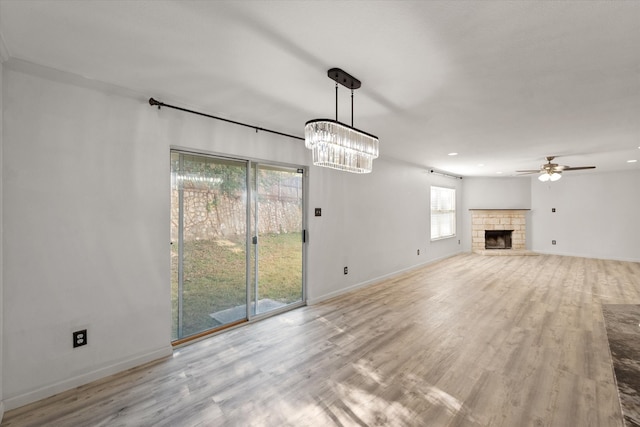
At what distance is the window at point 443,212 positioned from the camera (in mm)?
7688

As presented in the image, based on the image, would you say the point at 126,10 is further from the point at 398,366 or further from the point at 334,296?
the point at 334,296

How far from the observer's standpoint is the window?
7.69 metres

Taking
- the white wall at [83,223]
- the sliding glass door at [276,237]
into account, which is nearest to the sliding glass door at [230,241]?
the sliding glass door at [276,237]

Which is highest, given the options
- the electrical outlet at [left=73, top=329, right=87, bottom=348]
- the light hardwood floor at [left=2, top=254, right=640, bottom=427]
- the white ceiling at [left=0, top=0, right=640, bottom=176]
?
the white ceiling at [left=0, top=0, right=640, bottom=176]

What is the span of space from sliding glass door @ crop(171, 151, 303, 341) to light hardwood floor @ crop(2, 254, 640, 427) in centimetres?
32

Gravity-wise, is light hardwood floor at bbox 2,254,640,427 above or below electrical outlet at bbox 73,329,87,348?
below

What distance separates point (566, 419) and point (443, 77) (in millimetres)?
2540

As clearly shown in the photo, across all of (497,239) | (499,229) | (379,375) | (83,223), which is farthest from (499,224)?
(83,223)

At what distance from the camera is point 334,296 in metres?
4.53

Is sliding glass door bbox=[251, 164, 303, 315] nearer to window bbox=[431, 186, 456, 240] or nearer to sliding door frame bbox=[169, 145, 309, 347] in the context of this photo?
sliding door frame bbox=[169, 145, 309, 347]

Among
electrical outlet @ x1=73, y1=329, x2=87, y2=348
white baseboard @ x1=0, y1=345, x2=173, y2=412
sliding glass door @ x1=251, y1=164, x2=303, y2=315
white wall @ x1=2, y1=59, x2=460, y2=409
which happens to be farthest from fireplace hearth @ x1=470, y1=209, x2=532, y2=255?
electrical outlet @ x1=73, y1=329, x2=87, y2=348

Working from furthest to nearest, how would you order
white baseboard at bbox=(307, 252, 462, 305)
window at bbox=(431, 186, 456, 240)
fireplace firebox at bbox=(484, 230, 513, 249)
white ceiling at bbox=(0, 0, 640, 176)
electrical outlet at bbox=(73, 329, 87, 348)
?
fireplace firebox at bbox=(484, 230, 513, 249) → window at bbox=(431, 186, 456, 240) → white baseboard at bbox=(307, 252, 462, 305) → electrical outlet at bbox=(73, 329, 87, 348) → white ceiling at bbox=(0, 0, 640, 176)

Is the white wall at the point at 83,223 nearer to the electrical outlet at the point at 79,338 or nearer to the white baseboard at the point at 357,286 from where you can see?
the electrical outlet at the point at 79,338

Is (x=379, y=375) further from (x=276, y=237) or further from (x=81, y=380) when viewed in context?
(x=81, y=380)
